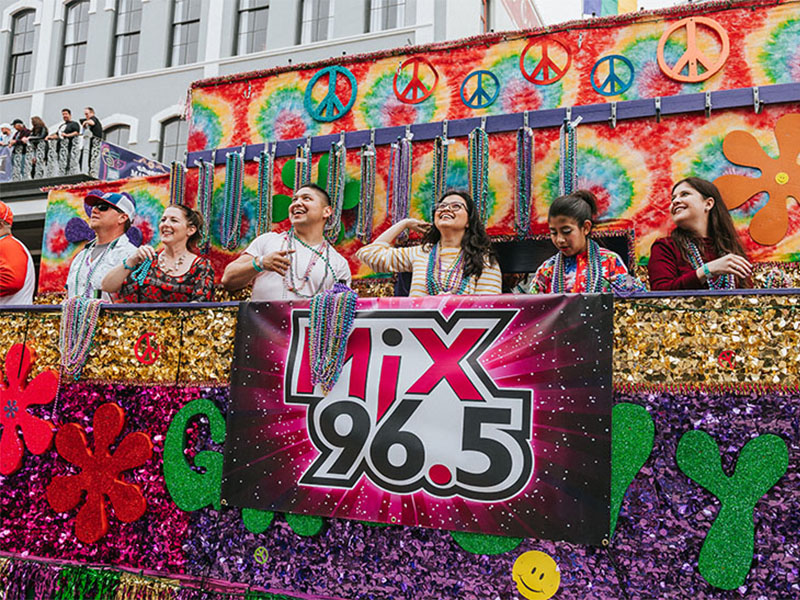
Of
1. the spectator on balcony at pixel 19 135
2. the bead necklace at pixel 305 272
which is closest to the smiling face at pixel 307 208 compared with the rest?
the bead necklace at pixel 305 272

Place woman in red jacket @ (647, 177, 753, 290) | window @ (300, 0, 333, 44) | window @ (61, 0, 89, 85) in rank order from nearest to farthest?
woman in red jacket @ (647, 177, 753, 290) < window @ (300, 0, 333, 44) < window @ (61, 0, 89, 85)

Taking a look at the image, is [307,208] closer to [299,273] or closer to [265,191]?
[299,273]

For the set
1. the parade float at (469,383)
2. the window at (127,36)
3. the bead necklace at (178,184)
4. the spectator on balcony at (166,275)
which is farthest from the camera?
the window at (127,36)

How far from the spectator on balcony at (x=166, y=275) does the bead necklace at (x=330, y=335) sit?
1.30 metres

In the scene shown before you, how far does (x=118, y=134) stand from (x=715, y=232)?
16.0 metres

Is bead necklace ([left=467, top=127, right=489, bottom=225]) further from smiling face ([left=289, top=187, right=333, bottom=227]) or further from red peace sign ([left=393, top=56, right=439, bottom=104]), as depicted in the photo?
smiling face ([left=289, top=187, right=333, bottom=227])

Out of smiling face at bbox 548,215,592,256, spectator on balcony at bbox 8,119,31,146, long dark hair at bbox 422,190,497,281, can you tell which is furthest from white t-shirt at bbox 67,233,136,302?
spectator on balcony at bbox 8,119,31,146

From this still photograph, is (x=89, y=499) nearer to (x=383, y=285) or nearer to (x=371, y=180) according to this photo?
(x=383, y=285)

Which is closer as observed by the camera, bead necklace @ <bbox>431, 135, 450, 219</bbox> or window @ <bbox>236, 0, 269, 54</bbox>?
bead necklace @ <bbox>431, 135, 450, 219</bbox>

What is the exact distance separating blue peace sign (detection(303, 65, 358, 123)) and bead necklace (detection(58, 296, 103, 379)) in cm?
200

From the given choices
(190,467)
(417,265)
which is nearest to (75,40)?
(417,265)

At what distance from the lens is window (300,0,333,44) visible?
1520 cm

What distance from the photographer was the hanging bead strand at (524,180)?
168 inches

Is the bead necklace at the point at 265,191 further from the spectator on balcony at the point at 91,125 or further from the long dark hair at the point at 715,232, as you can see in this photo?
the spectator on balcony at the point at 91,125
